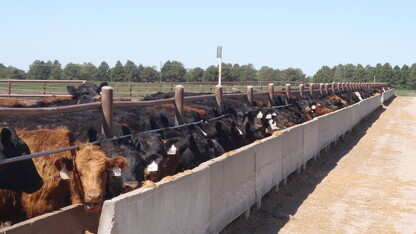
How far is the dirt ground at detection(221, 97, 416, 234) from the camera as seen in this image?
7.77m

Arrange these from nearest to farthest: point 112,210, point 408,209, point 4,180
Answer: point 112,210, point 4,180, point 408,209

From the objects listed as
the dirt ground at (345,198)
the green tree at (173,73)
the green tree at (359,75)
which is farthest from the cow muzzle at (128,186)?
the green tree at (359,75)

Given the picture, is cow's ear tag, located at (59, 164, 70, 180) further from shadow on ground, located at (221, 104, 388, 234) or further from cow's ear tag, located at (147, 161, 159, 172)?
shadow on ground, located at (221, 104, 388, 234)

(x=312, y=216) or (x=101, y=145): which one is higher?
(x=101, y=145)

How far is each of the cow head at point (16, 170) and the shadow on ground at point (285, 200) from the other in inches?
117

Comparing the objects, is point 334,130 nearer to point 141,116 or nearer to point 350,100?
point 141,116

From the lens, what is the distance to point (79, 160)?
5.22 meters

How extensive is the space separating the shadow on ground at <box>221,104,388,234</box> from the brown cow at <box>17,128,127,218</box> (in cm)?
236

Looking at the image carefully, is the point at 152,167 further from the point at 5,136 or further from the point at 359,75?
the point at 359,75

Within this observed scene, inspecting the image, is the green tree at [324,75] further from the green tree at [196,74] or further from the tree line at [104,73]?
the tree line at [104,73]

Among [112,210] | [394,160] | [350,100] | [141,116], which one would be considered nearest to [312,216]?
[141,116]

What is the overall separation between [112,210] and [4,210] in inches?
52.3

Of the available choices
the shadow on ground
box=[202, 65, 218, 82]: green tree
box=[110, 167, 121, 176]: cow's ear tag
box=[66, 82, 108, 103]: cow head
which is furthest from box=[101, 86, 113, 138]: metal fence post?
box=[202, 65, 218, 82]: green tree

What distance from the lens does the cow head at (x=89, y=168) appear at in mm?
5035
